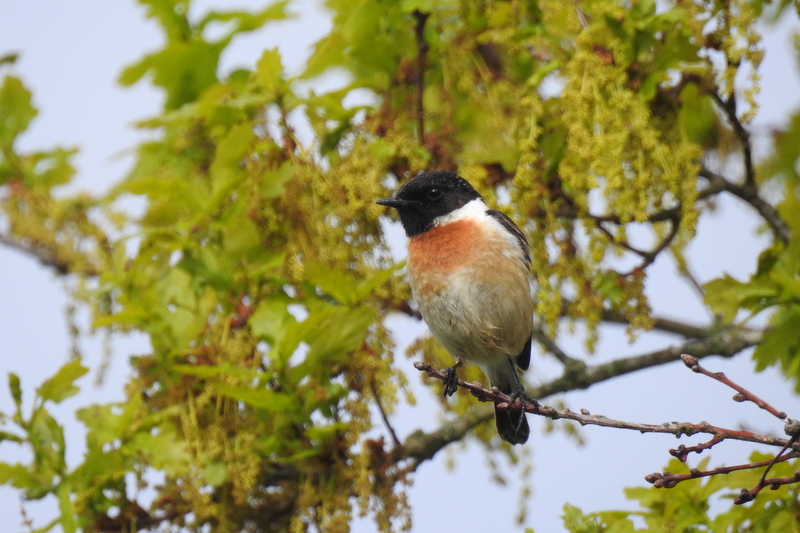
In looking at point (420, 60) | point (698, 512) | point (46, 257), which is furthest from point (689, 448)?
point (46, 257)

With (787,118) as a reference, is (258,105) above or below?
above

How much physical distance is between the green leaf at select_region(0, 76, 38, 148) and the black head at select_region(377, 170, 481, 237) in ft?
8.28

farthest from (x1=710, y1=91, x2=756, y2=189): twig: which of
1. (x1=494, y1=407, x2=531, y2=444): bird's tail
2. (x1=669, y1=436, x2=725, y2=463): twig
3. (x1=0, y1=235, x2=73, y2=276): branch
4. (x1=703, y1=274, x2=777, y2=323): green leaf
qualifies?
(x1=0, y1=235, x2=73, y2=276): branch

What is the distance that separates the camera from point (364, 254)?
3957mm

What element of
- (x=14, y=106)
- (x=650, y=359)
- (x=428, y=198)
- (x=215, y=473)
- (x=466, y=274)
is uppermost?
(x=14, y=106)

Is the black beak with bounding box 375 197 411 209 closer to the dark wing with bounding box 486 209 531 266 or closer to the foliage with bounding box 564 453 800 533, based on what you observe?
the dark wing with bounding box 486 209 531 266

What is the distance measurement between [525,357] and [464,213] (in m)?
0.85

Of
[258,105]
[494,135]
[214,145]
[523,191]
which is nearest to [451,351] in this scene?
[523,191]

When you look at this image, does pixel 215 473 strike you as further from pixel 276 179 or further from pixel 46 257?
pixel 46 257

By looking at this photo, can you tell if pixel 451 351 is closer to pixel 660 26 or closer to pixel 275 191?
pixel 275 191

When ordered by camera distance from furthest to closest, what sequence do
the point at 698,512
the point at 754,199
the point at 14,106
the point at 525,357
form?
the point at 14,106, the point at 525,357, the point at 754,199, the point at 698,512

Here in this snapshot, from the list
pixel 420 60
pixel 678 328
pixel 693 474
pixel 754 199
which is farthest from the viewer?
pixel 678 328

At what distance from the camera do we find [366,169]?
3947 millimetres

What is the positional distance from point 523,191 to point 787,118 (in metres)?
1.78
